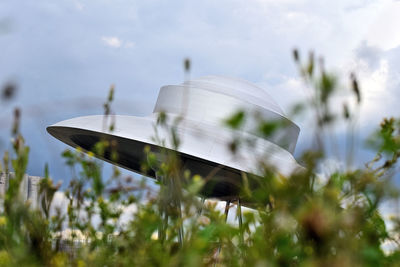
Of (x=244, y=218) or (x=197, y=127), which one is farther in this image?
(x=197, y=127)

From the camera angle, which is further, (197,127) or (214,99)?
(214,99)

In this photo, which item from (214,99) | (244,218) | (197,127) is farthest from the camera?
(214,99)

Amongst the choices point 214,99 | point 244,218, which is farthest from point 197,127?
point 244,218

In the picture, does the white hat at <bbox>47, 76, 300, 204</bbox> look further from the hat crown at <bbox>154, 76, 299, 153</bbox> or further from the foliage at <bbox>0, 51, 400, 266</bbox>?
the foliage at <bbox>0, 51, 400, 266</bbox>

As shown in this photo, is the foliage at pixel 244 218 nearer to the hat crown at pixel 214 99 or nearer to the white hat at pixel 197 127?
the white hat at pixel 197 127

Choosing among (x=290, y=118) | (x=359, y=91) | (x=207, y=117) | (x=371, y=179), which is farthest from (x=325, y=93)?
(x=207, y=117)

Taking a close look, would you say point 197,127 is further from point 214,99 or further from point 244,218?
point 244,218

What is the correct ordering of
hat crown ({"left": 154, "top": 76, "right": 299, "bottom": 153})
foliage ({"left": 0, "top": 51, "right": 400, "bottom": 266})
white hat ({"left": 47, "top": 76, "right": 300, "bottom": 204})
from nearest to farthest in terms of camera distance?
foliage ({"left": 0, "top": 51, "right": 400, "bottom": 266}) → white hat ({"left": 47, "top": 76, "right": 300, "bottom": 204}) → hat crown ({"left": 154, "top": 76, "right": 299, "bottom": 153})

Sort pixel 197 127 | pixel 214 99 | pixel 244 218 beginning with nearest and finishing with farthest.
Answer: pixel 244 218, pixel 197 127, pixel 214 99

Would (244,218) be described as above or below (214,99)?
below

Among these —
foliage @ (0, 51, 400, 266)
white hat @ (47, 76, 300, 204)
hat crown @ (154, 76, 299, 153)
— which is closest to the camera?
foliage @ (0, 51, 400, 266)

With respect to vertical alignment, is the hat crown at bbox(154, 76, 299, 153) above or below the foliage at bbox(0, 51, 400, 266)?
above

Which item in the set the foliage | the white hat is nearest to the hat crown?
the white hat

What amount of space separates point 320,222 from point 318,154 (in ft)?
0.91
